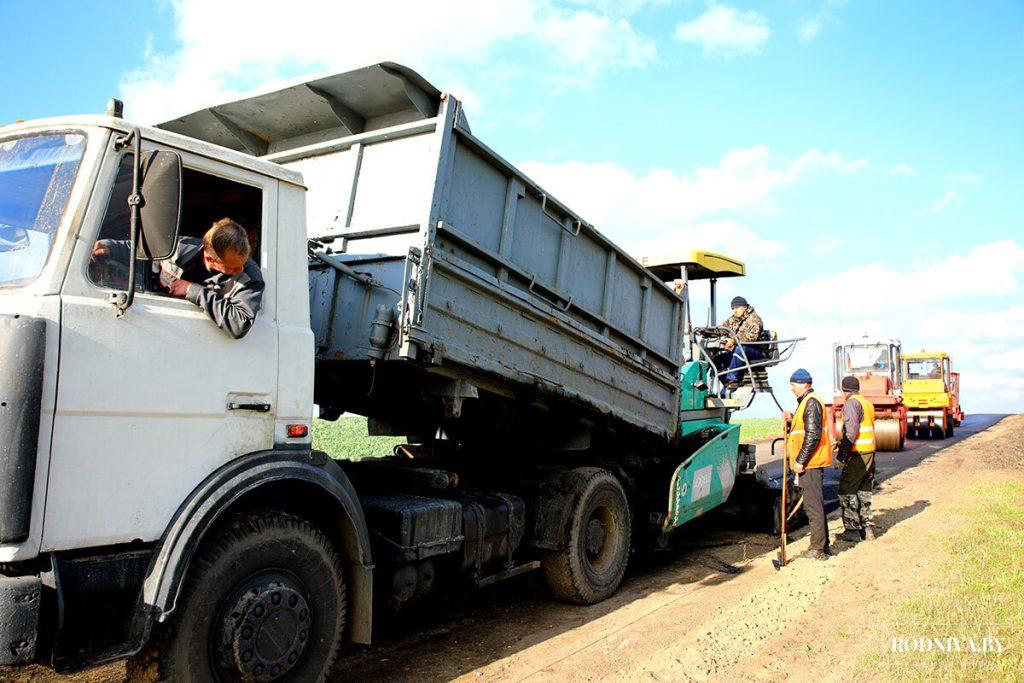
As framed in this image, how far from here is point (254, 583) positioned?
3236 millimetres

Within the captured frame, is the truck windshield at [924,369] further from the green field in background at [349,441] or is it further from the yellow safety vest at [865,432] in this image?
the yellow safety vest at [865,432]

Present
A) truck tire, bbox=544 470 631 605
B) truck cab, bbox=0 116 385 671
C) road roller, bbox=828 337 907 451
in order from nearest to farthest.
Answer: truck cab, bbox=0 116 385 671 < truck tire, bbox=544 470 631 605 < road roller, bbox=828 337 907 451

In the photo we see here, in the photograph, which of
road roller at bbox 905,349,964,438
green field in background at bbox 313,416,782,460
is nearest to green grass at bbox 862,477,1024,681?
green field in background at bbox 313,416,782,460

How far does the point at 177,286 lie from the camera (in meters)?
3.17

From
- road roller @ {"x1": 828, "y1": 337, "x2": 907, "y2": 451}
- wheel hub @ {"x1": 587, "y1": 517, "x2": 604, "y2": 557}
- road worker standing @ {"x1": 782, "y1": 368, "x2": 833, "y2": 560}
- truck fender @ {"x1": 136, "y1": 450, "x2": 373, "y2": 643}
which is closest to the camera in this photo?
truck fender @ {"x1": 136, "y1": 450, "x2": 373, "y2": 643}

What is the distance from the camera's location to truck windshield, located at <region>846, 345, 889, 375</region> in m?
22.7

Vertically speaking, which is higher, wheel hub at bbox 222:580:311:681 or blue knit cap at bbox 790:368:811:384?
blue knit cap at bbox 790:368:811:384

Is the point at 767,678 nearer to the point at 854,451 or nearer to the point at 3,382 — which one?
the point at 3,382

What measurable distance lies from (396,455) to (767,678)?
3456mm

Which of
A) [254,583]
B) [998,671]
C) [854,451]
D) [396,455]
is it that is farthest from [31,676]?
[854,451]

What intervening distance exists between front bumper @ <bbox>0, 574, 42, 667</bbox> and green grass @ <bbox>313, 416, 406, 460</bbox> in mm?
9609

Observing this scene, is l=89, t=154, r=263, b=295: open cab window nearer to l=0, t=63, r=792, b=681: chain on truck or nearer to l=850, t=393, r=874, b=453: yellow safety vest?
l=0, t=63, r=792, b=681: chain on truck

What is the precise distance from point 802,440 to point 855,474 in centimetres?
98

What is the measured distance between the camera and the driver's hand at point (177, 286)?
10.3 ft
